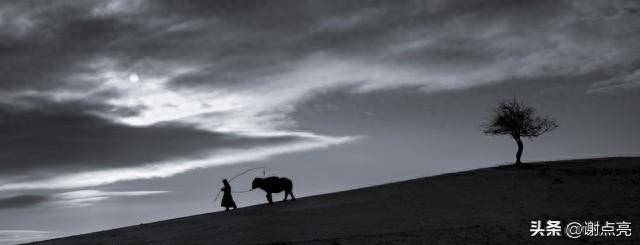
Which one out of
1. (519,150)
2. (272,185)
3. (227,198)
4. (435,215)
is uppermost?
(519,150)

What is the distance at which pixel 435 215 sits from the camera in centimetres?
2356

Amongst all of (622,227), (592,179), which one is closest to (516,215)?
(622,227)

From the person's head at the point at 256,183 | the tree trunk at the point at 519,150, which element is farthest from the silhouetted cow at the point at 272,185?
the tree trunk at the point at 519,150

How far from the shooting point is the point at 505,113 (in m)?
46.7

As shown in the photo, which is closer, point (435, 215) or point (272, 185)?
point (435, 215)

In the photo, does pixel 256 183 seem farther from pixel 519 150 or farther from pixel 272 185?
pixel 519 150

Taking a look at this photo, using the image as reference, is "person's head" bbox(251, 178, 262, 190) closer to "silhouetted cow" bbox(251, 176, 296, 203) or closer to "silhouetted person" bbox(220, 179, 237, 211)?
"silhouetted cow" bbox(251, 176, 296, 203)

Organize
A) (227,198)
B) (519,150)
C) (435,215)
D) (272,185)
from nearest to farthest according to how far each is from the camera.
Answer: (435,215) → (227,198) → (272,185) → (519,150)

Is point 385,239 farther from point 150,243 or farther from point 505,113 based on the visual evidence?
point 505,113

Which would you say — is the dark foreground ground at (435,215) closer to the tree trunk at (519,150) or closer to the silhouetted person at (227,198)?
the silhouetted person at (227,198)

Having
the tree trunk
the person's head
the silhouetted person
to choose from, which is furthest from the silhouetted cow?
the tree trunk

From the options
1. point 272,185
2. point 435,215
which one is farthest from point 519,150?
point 435,215

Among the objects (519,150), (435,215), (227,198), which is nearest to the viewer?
(435,215)

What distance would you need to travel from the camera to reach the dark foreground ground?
1928cm
